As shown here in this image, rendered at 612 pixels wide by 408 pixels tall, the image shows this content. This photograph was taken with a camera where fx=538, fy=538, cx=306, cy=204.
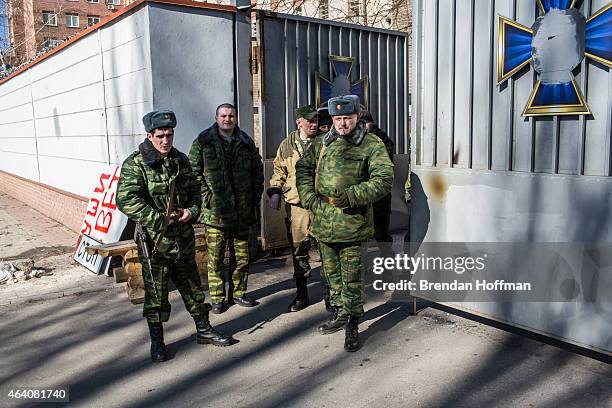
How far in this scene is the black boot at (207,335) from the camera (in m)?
4.17

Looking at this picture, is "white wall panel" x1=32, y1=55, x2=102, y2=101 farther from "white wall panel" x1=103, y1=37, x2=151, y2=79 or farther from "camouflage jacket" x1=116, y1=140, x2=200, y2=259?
"camouflage jacket" x1=116, y1=140, x2=200, y2=259

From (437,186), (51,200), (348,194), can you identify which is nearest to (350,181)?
(348,194)

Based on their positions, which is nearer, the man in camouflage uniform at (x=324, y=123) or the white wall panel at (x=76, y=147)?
the man in camouflage uniform at (x=324, y=123)

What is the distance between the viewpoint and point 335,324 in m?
4.37

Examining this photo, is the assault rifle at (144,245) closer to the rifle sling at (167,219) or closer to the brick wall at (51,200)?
the rifle sling at (167,219)

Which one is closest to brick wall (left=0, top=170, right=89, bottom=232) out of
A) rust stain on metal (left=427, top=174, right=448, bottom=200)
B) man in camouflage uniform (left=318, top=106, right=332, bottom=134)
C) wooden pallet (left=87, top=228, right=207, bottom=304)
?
wooden pallet (left=87, top=228, right=207, bottom=304)

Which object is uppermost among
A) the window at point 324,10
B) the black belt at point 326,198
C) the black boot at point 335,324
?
the window at point 324,10

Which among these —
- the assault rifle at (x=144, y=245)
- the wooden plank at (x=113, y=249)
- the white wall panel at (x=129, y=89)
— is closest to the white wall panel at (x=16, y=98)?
the white wall panel at (x=129, y=89)

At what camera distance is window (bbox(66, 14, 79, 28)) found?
5169 centimetres

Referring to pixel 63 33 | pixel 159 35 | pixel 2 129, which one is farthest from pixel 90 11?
pixel 159 35

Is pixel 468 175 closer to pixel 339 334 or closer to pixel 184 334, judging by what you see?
pixel 339 334

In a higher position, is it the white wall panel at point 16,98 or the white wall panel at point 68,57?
the white wall panel at point 68,57

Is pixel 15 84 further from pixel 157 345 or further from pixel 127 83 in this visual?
pixel 157 345

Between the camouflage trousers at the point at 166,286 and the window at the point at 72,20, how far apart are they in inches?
2168
